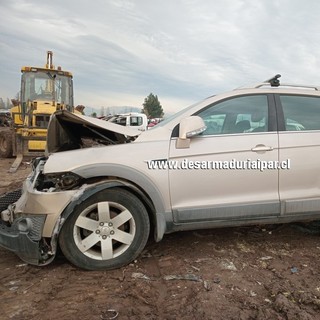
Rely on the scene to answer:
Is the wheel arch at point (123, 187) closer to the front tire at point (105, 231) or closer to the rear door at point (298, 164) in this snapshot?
the front tire at point (105, 231)

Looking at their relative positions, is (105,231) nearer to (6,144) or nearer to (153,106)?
(6,144)

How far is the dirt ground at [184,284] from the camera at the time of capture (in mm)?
2443

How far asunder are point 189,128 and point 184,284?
1.39 meters

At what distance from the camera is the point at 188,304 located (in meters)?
2.53

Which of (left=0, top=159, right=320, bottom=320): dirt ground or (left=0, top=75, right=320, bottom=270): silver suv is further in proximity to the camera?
(left=0, top=75, right=320, bottom=270): silver suv

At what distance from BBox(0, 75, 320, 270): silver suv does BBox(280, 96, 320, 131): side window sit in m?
0.01

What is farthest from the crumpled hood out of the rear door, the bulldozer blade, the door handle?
the bulldozer blade

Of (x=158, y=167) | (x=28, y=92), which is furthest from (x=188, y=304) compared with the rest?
(x=28, y=92)

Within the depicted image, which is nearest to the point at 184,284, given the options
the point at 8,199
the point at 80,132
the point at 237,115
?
the point at 237,115

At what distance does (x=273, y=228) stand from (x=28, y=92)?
9.25 metres

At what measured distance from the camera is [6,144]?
11023mm

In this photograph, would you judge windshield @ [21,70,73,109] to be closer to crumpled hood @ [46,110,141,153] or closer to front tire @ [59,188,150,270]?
crumpled hood @ [46,110,141,153]

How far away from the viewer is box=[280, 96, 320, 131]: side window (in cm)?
340

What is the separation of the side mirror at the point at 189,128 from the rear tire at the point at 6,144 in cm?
940
